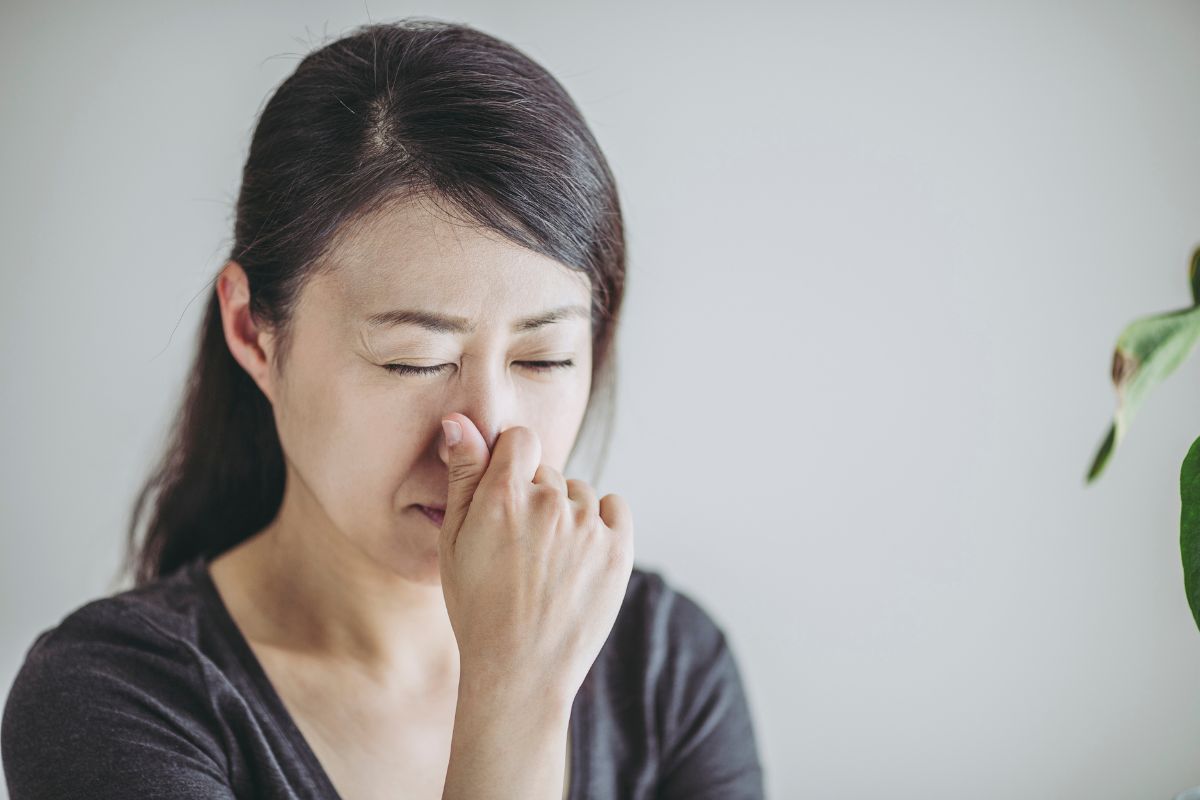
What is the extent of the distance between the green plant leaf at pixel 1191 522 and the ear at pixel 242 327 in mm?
776

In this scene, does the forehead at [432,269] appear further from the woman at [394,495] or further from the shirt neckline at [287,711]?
the shirt neckline at [287,711]

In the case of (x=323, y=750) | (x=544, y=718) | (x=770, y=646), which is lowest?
(x=770, y=646)

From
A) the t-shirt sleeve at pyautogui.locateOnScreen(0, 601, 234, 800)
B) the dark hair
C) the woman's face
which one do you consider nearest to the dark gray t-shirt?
the t-shirt sleeve at pyautogui.locateOnScreen(0, 601, 234, 800)

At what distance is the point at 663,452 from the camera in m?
1.54

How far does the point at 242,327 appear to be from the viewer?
102 cm

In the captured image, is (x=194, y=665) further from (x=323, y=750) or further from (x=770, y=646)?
(x=770, y=646)

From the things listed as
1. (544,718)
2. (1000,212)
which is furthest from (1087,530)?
(544,718)

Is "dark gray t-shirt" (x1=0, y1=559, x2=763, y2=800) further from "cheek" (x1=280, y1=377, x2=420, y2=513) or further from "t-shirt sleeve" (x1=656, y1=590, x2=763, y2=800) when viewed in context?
"cheek" (x1=280, y1=377, x2=420, y2=513)

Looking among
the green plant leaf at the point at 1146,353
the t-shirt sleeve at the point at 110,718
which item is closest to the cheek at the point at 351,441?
the t-shirt sleeve at the point at 110,718

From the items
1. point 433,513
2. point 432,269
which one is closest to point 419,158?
point 432,269

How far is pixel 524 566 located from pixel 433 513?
15cm

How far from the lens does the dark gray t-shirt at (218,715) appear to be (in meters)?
0.88

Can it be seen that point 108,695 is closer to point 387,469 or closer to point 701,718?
point 387,469

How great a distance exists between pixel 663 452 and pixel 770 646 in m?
0.35
